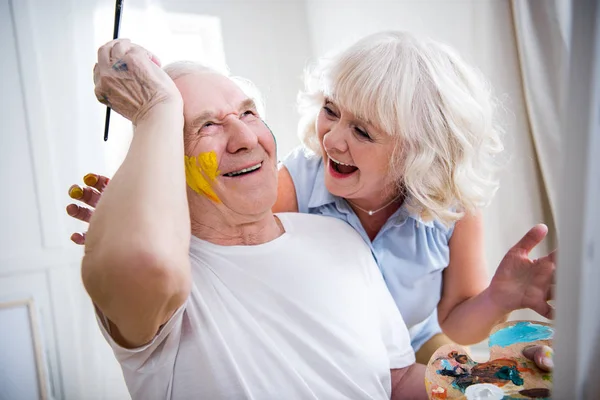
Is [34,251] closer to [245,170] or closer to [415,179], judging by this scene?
[245,170]

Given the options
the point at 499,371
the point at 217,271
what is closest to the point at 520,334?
the point at 499,371

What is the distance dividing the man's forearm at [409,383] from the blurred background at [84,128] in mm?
976

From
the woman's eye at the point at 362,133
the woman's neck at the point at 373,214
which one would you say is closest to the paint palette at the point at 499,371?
the woman's neck at the point at 373,214

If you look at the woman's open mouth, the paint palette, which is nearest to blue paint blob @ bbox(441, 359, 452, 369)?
the paint palette

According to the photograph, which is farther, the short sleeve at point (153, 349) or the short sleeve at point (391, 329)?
the short sleeve at point (391, 329)

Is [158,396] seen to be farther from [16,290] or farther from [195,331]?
[16,290]

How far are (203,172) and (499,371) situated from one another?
0.76 metres

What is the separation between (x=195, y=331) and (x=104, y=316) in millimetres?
184

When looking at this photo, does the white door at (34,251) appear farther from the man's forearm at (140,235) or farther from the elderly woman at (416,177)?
the man's forearm at (140,235)

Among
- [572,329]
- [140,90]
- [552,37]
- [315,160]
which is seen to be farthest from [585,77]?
[552,37]

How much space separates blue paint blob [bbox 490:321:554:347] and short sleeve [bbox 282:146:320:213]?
2.07 feet

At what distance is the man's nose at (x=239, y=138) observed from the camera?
107 centimetres

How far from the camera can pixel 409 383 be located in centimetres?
121

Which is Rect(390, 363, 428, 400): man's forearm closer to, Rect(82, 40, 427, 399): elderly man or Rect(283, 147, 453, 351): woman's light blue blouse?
Rect(82, 40, 427, 399): elderly man
